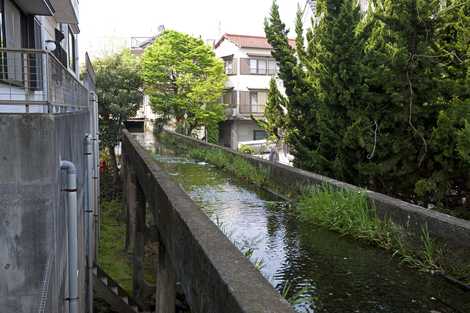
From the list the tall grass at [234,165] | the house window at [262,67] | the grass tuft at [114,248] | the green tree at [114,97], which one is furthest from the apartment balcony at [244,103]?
the tall grass at [234,165]

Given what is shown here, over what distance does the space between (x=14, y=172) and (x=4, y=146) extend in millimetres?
197

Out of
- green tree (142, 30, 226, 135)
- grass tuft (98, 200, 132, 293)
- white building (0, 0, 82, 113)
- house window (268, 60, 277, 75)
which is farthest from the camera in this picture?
house window (268, 60, 277, 75)

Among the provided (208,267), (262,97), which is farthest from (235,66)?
(208,267)

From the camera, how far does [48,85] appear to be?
391 cm

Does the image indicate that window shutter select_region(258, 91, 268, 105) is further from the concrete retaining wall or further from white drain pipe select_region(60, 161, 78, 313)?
white drain pipe select_region(60, 161, 78, 313)

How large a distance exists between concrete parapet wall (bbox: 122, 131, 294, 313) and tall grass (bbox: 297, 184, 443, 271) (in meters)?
2.16

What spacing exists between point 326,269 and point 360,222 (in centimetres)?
120

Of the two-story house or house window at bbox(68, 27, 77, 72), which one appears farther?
the two-story house

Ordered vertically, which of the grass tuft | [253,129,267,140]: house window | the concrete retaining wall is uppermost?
the concrete retaining wall

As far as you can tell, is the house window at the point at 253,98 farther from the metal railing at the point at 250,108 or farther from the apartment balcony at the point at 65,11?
the apartment balcony at the point at 65,11

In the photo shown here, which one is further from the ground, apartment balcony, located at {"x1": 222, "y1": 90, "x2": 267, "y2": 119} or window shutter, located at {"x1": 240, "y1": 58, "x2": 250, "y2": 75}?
window shutter, located at {"x1": 240, "y1": 58, "x2": 250, "y2": 75}

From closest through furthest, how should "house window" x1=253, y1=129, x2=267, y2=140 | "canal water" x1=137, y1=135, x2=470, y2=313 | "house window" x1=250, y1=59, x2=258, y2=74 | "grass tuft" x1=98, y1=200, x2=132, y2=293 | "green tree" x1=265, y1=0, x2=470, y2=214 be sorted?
"canal water" x1=137, y1=135, x2=470, y2=313 < "green tree" x1=265, y1=0, x2=470, y2=214 < "grass tuft" x1=98, y1=200, x2=132, y2=293 < "house window" x1=250, y1=59, x2=258, y2=74 < "house window" x1=253, y1=129, x2=267, y2=140

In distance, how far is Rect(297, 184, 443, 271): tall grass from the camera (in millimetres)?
4922

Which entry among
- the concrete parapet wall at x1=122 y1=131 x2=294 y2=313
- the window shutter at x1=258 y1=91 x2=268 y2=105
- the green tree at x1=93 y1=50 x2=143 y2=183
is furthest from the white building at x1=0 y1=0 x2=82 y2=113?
the window shutter at x1=258 y1=91 x2=268 y2=105
